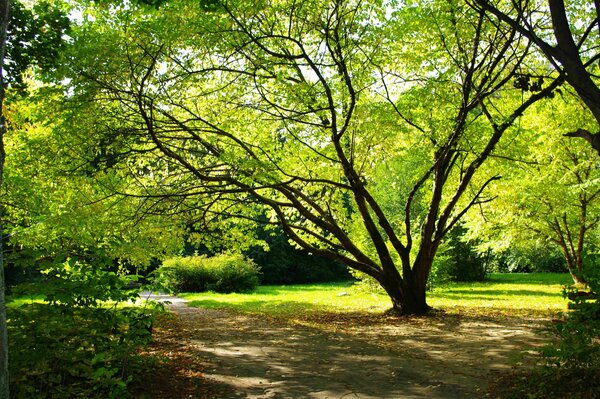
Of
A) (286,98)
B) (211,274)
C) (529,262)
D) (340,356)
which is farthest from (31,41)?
(529,262)

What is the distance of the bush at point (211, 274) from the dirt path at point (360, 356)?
40.2 ft

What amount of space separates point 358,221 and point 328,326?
619 cm

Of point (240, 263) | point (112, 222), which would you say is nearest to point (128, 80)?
point (112, 222)

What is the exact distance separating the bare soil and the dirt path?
0.01 m

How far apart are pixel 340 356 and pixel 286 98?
5134mm

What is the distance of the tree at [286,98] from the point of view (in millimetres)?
8047

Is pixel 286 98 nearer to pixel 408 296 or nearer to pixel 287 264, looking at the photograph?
pixel 408 296

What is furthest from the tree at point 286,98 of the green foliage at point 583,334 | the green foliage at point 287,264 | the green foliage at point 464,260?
the green foliage at point 287,264

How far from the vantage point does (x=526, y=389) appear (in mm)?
4973

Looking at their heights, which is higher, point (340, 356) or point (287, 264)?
point (287, 264)

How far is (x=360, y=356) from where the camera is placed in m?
7.29

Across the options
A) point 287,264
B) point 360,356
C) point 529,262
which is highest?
point 287,264

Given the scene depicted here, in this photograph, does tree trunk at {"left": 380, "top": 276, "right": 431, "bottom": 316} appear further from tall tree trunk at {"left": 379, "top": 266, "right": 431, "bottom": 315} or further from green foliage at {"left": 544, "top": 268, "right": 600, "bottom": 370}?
green foliage at {"left": 544, "top": 268, "right": 600, "bottom": 370}

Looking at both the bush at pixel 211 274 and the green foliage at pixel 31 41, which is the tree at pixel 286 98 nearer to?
the green foliage at pixel 31 41
